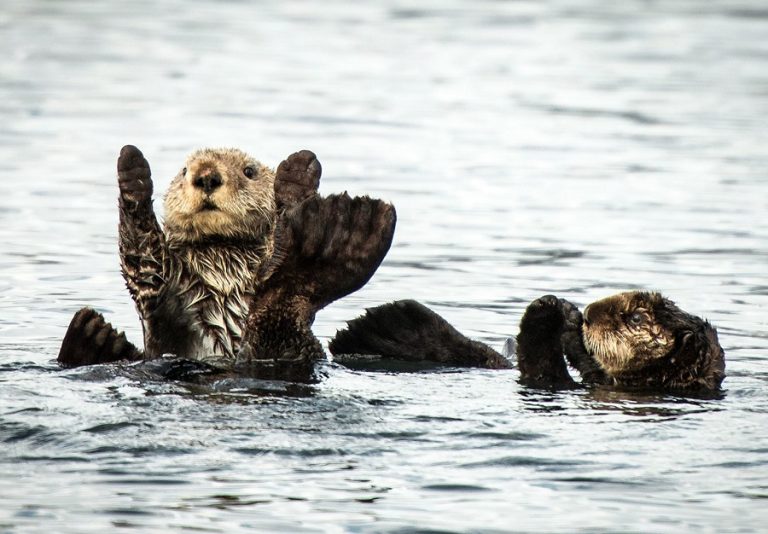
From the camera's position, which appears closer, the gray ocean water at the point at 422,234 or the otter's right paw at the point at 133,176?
the gray ocean water at the point at 422,234

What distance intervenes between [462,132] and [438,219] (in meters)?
3.97

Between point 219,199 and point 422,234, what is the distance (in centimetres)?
440

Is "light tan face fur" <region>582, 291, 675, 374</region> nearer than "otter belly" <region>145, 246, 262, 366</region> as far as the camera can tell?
Yes

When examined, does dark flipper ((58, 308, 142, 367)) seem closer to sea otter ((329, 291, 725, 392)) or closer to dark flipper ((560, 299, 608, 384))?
sea otter ((329, 291, 725, 392))

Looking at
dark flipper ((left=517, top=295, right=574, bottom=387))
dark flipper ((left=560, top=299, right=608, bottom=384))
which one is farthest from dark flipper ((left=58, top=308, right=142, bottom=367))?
dark flipper ((left=560, top=299, right=608, bottom=384))

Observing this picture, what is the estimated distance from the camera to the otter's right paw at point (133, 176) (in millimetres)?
6500

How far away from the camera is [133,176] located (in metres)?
6.50

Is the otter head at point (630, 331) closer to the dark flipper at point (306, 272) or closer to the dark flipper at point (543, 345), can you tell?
the dark flipper at point (543, 345)

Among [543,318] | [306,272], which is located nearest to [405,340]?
[306,272]

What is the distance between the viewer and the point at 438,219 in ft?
37.7

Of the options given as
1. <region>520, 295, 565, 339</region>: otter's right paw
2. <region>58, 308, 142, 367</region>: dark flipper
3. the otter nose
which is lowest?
<region>58, 308, 142, 367</region>: dark flipper

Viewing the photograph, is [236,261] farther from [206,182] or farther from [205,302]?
[206,182]

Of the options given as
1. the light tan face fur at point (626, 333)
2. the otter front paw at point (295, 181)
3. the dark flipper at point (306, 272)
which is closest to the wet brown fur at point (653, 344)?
the light tan face fur at point (626, 333)

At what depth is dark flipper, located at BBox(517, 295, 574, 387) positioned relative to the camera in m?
6.27
